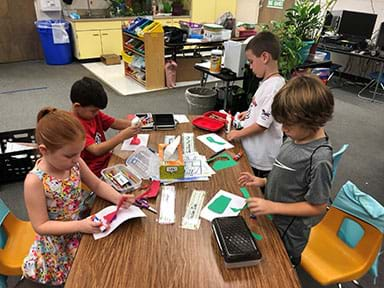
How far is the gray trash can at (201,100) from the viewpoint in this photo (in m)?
3.17

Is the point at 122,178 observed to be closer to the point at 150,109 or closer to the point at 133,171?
the point at 133,171

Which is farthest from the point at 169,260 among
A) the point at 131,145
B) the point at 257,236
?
the point at 131,145

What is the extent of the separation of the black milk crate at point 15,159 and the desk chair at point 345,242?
2108 mm

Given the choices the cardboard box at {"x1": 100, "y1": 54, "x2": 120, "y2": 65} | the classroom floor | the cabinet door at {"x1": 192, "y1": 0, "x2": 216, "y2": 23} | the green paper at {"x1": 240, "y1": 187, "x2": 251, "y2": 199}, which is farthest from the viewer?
the cabinet door at {"x1": 192, "y1": 0, "x2": 216, "y2": 23}

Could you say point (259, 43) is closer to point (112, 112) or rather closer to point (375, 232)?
point (375, 232)

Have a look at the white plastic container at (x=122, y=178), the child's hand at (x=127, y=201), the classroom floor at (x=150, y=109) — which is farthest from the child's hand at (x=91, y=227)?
the classroom floor at (x=150, y=109)

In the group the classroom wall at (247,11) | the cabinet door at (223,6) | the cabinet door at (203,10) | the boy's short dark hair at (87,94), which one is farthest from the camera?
the classroom wall at (247,11)

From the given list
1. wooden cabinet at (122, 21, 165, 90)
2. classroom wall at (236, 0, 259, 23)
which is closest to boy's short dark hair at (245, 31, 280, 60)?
wooden cabinet at (122, 21, 165, 90)

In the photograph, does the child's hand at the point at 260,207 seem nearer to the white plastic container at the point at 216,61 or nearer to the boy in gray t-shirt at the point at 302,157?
the boy in gray t-shirt at the point at 302,157

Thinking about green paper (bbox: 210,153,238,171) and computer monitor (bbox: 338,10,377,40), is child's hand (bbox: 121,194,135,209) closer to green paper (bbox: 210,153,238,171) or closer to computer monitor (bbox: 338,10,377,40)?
green paper (bbox: 210,153,238,171)

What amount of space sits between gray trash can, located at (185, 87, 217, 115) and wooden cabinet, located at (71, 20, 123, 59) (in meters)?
3.41

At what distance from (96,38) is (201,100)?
363 centimetres

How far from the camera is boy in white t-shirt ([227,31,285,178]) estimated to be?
5.65 feet

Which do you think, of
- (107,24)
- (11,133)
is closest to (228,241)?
(11,133)
